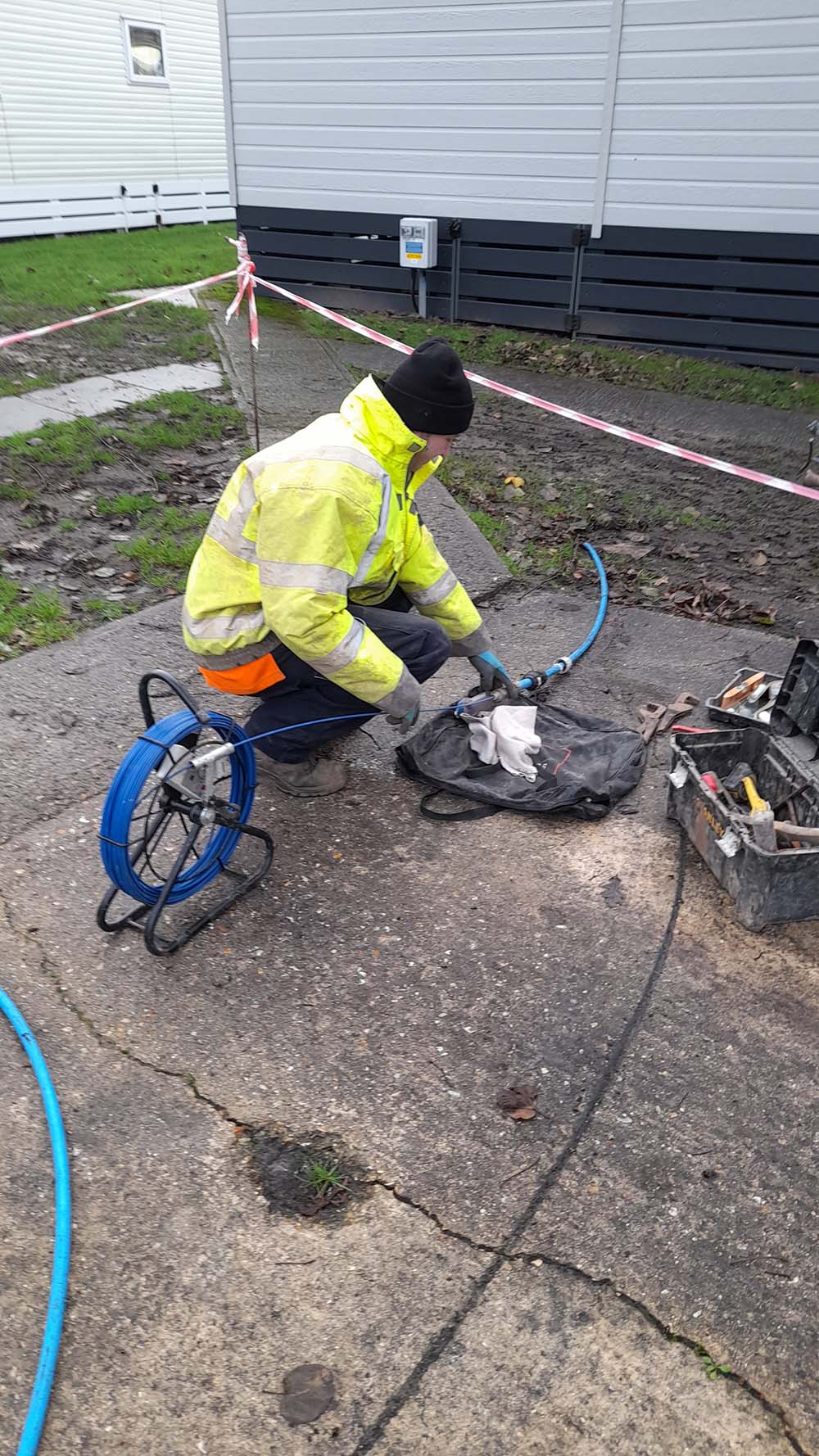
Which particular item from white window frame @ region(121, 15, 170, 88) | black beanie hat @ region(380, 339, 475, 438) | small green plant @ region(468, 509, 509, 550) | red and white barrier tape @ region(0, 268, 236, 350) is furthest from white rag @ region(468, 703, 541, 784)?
white window frame @ region(121, 15, 170, 88)

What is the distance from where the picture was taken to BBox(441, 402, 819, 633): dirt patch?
523 cm

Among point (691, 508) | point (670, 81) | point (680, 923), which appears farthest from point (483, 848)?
point (670, 81)

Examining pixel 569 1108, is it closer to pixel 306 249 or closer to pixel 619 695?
pixel 619 695

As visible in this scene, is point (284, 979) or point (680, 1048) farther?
point (284, 979)

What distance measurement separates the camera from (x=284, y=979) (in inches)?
113

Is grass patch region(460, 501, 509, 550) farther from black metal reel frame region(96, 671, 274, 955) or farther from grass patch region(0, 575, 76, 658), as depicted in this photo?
black metal reel frame region(96, 671, 274, 955)

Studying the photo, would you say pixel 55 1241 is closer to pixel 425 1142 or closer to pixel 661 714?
pixel 425 1142

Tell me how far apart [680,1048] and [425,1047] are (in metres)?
0.69

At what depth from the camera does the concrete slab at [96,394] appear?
7355 mm

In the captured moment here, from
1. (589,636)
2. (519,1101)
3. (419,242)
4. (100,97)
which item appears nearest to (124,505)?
(589,636)

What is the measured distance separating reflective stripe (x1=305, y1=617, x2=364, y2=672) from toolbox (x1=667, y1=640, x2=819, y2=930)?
1.18 meters

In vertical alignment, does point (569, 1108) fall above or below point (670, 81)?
below

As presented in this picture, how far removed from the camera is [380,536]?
10.4 ft

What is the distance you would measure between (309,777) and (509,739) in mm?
753
